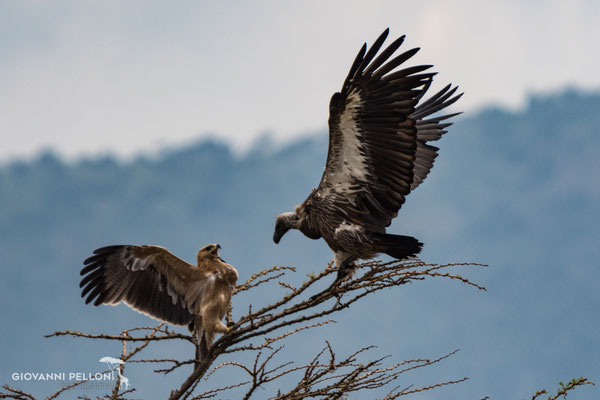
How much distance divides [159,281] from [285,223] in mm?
1186

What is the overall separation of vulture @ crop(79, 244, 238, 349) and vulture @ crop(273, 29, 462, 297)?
883mm

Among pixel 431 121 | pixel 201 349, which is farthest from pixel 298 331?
pixel 431 121

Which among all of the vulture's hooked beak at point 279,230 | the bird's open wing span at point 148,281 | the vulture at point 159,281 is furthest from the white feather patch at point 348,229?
the bird's open wing span at point 148,281

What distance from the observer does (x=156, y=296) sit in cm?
682

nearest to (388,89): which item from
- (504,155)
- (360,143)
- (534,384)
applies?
(360,143)

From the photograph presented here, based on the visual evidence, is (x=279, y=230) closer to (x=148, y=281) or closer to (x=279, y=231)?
(x=279, y=231)

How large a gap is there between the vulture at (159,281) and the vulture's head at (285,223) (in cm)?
69

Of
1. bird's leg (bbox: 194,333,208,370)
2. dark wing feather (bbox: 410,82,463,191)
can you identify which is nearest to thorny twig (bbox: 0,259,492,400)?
bird's leg (bbox: 194,333,208,370)

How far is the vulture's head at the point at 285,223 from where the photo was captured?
7360 mm

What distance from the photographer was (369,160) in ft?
22.4

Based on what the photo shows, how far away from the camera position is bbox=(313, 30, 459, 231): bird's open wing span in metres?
6.62

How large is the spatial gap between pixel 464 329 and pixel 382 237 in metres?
149

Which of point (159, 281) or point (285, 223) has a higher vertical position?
point (285, 223)

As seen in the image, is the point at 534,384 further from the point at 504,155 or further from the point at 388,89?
the point at 388,89
